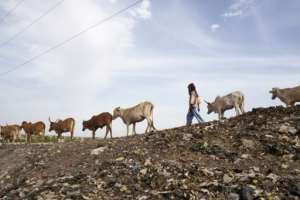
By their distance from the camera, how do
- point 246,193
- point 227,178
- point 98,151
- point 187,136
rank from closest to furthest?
point 246,193, point 227,178, point 187,136, point 98,151

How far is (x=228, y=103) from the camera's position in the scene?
24.5 m

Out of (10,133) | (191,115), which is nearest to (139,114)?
(191,115)

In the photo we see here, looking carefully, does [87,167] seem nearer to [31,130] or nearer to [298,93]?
[298,93]

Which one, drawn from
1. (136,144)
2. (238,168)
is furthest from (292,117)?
(136,144)

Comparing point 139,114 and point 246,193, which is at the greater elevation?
point 139,114

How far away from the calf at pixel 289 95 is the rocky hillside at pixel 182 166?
21.6 ft

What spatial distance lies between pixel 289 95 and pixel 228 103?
487 centimetres

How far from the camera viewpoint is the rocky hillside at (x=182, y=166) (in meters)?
8.68

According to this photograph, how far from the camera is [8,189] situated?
11.2 m

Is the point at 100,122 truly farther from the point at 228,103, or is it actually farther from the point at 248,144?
the point at 248,144

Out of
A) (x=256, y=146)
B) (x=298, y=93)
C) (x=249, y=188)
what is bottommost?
(x=249, y=188)

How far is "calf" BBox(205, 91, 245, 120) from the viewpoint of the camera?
23797 millimetres

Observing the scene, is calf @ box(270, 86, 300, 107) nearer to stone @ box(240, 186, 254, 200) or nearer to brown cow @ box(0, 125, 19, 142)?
stone @ box(240, 186, 254, 200)

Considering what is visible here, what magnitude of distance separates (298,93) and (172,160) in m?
11.4
